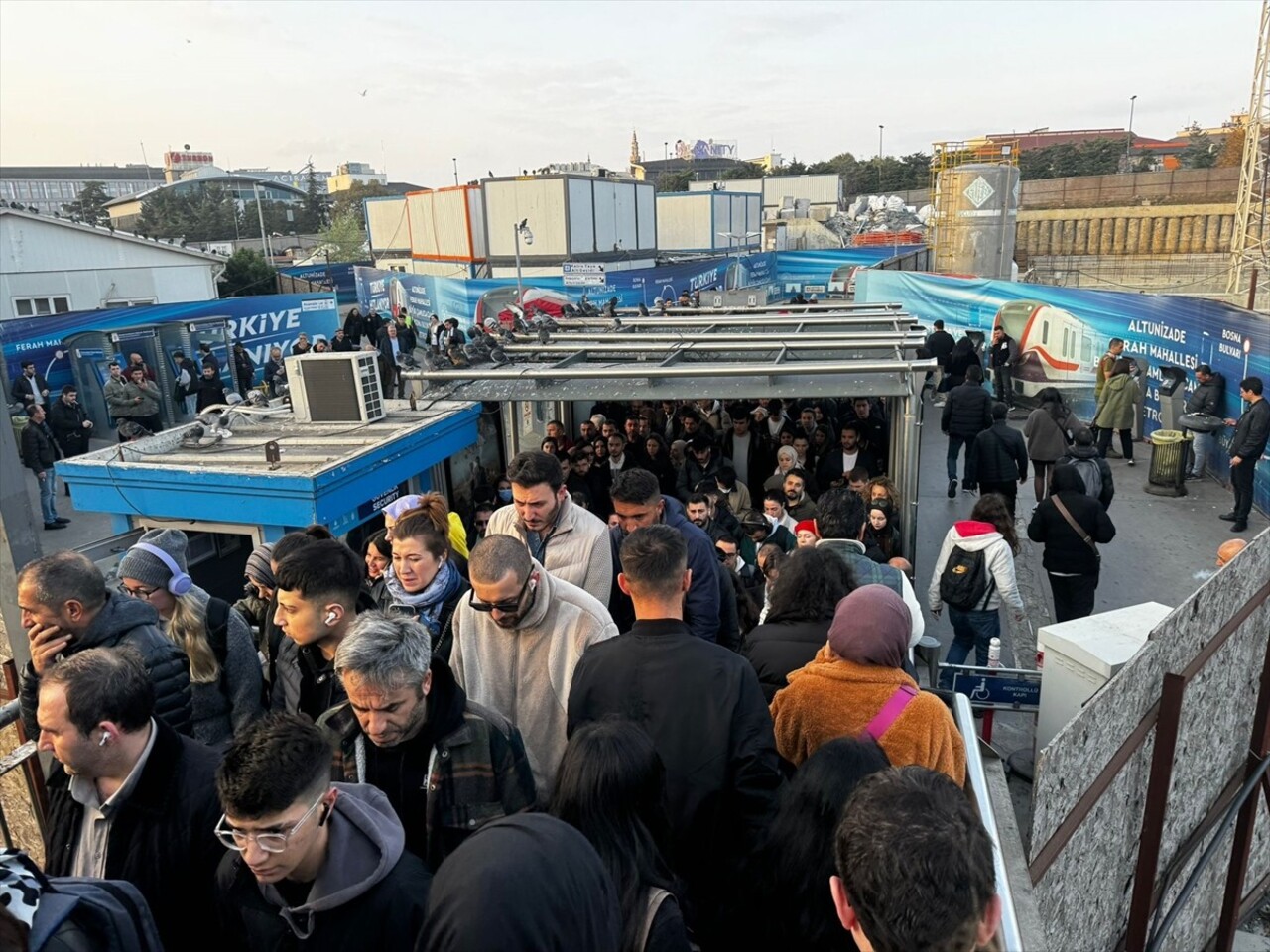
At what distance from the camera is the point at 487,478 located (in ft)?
28.2

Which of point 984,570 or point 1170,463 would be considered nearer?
point 984,570

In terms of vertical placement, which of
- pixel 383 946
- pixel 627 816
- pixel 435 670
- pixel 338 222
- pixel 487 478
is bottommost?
pixel 487 478

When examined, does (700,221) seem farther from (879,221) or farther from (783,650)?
(783,650)

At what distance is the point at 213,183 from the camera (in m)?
65.2

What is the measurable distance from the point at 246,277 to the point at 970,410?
88.7 feet

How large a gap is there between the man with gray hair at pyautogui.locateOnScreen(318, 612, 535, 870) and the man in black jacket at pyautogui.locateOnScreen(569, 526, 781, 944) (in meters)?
0.39

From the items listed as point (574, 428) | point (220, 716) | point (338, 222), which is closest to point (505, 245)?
point (574, 428)

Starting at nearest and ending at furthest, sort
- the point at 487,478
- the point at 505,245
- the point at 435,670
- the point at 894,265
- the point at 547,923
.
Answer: the point at 547,923
the point at 435,670
the point at 487,478
the point at 894,265
the point at 505,245

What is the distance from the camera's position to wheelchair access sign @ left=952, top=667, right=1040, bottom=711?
3799 millimetres

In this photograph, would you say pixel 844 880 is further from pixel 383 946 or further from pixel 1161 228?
pixel 1161 228

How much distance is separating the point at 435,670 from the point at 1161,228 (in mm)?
40975

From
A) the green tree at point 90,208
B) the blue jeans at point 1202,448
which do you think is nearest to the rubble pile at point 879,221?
the blue jeans at point 1202,448

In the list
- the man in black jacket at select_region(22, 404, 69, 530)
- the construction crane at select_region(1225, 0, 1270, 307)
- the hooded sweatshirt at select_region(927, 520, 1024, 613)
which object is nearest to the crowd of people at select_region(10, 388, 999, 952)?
the hooded sweatshirt at select_region(927, 520, 1024, 613)

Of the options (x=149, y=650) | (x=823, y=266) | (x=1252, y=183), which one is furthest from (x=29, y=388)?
(x=1252, y=183)
